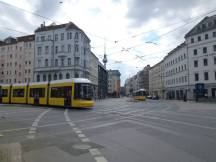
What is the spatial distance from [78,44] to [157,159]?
58355 mm

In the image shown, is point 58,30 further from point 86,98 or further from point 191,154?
point 191,154

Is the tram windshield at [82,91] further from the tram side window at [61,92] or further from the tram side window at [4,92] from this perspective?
the tram side window at [4,92]

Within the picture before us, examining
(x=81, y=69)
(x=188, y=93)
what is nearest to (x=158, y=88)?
(x=188, y=93)

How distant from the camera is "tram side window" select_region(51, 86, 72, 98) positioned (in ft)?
79.5

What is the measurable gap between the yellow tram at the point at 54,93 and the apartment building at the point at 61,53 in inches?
1066

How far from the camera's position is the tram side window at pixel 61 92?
79.5 feet

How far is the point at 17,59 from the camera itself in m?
82.4

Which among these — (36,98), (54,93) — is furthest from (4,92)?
(54,93)

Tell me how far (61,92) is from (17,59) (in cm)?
6449

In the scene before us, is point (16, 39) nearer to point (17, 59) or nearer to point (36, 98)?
point (17, 59)

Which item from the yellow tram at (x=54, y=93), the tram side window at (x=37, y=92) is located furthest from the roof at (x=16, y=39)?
the tram side window at (x=37, y=92)

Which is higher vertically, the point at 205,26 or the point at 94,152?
the point at 205,26

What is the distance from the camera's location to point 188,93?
62938 mm

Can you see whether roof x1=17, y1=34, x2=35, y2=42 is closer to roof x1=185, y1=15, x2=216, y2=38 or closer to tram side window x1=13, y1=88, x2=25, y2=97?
tram side window x1=13, y1=88, x2=25, y2=97
